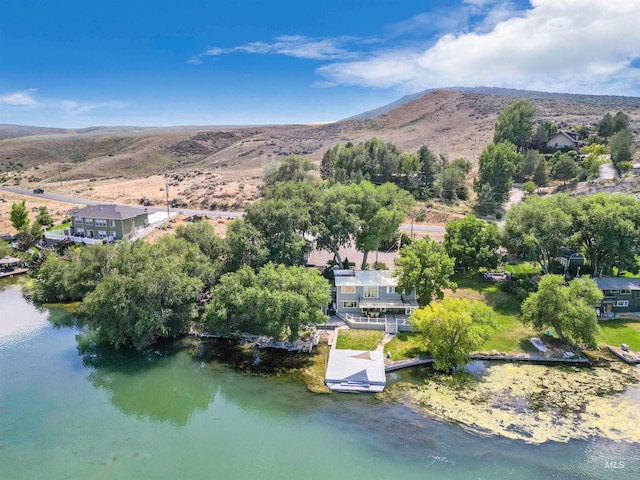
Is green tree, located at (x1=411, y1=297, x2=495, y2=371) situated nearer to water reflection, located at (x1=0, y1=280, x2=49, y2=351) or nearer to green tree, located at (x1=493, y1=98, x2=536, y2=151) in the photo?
water reflection, located at (x1=0, y1=280, x2=49, y2=351)

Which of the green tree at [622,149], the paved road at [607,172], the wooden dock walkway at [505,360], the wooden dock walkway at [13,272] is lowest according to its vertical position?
the wooden dock walkway at [505,360]

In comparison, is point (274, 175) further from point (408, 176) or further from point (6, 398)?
point (6, 398)

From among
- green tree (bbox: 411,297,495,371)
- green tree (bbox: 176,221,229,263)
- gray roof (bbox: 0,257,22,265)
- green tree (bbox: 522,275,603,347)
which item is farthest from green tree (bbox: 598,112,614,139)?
gray roof (bbox: 0,257,22,265)

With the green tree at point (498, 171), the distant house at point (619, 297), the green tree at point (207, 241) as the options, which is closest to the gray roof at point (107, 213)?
the green tree at point (207, 241)

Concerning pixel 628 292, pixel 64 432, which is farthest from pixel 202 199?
pixel 628 292

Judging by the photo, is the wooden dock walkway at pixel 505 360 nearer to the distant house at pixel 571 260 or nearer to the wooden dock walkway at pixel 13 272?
the distant house at pixel 571 260

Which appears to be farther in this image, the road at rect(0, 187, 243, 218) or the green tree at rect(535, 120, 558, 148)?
the green tree at rect(535, 120, 558, 148)

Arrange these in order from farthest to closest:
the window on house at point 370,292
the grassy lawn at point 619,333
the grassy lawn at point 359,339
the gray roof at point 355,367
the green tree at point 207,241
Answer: the green tree at point 207,241 < the window on house at point 370,292 < the grassy lawn at point 619,333 < the grassy lawn at point 359,339 < the gray roof at point 355,367
